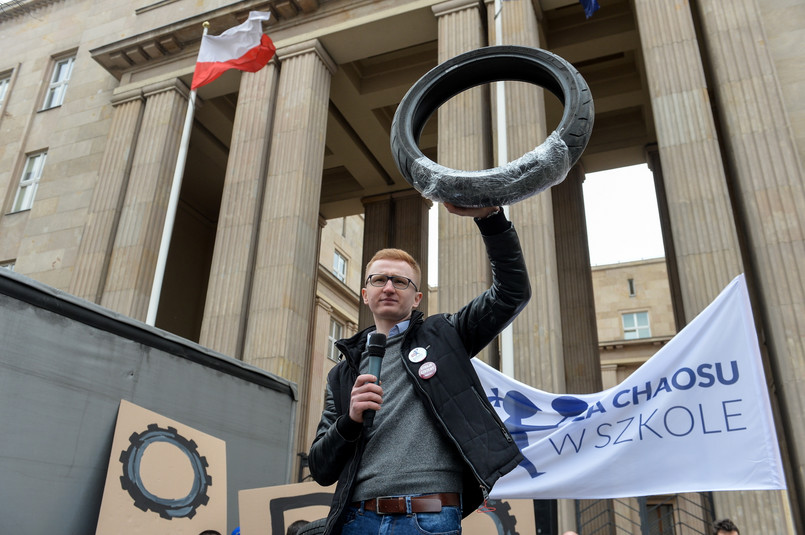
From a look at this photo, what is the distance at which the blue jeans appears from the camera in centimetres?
255

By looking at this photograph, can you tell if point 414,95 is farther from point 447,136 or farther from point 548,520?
point 447,136

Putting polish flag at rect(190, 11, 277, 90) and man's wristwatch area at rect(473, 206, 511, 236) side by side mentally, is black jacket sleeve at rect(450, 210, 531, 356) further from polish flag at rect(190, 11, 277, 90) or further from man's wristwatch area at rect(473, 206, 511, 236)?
polish flag at rect(190, 11, 277, 90)

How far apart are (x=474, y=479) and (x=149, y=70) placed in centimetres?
2383

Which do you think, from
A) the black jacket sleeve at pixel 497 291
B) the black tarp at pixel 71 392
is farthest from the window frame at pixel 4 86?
the black jacket sleeve at pixel 497 291

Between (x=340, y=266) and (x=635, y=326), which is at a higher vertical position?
(x=340, y=266)

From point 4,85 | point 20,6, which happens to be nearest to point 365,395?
point 4,85

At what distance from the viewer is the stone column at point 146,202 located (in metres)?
19.6

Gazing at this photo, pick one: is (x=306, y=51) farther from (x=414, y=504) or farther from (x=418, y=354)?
(x=414, y=504)

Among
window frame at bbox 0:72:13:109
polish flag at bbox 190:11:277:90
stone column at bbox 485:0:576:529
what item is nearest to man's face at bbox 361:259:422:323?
stone column at bbox 485:0:576:529

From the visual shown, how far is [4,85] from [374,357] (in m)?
32.7

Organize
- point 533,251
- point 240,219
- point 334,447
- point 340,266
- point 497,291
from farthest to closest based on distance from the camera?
point 340,266
point 240,219
point 533,251
point 497,291
point 334,447

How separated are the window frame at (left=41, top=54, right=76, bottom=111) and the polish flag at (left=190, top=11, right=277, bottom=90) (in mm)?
12042

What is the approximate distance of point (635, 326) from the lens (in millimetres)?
42969

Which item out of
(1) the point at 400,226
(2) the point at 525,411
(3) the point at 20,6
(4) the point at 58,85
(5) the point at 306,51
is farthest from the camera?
(3) the point at 20,6
